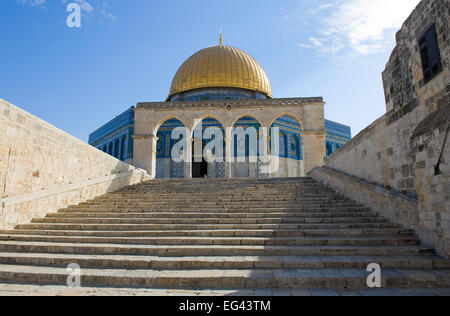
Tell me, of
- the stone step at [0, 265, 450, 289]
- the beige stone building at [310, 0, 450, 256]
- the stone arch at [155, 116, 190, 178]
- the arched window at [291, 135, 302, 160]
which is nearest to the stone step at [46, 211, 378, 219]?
the beige stone building at [310, 0, 450, 256]

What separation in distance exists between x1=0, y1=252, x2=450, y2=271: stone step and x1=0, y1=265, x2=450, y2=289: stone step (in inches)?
4.8

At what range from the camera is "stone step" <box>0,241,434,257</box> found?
392cm

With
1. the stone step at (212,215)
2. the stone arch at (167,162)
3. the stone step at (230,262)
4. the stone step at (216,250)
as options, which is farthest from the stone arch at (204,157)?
the stone step at (230,262)

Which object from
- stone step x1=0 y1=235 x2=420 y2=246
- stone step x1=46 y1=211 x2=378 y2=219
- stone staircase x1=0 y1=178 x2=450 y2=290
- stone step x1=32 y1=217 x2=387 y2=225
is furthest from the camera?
stone step x1=46 y1=211 x2=378 y2=219

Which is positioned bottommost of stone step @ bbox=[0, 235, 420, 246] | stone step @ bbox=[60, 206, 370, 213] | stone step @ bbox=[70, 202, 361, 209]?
stone step @ bbox=[0, 235, 420, 246]

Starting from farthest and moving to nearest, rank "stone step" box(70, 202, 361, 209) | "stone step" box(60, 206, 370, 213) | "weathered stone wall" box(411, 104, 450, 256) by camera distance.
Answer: "stone step" box(70, 202, 361, 209)
"stone step" box(60, 206, 370, 213)
"weathered stone wall" box(411, 104, 450, 256)

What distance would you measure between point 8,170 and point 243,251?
4776 millimetres

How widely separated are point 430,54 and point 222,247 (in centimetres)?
443

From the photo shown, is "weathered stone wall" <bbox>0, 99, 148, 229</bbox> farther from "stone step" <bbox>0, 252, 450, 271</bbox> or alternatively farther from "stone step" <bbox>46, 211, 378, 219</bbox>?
"stone step" <bbox>0, 252, 450, 271</bbox>

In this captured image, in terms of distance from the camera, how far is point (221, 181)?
384 inches

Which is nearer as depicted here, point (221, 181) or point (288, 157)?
point (221, 181)

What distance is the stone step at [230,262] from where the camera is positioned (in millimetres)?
3531
